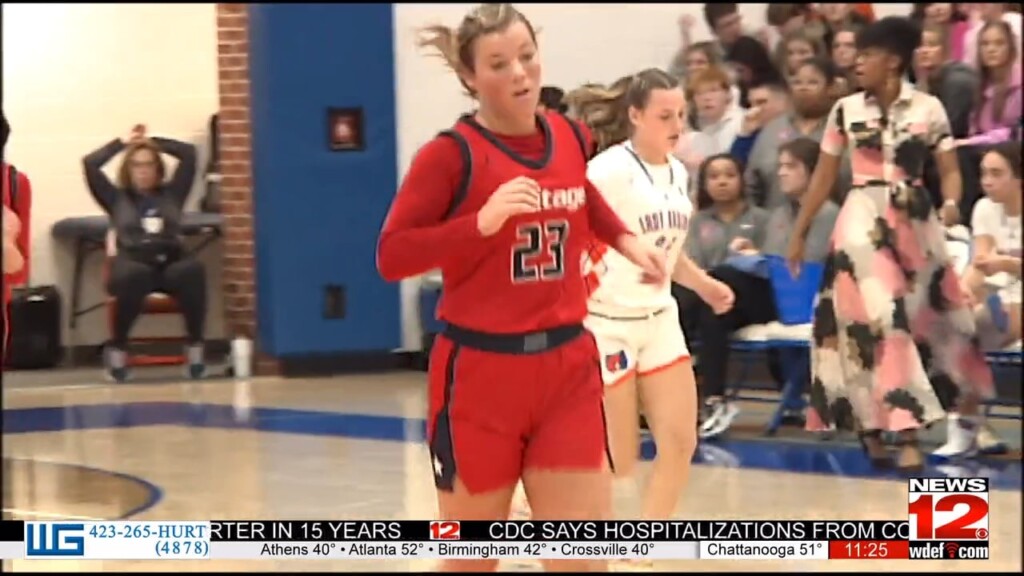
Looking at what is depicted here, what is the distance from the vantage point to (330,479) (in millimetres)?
5305

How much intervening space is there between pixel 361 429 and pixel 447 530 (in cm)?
214

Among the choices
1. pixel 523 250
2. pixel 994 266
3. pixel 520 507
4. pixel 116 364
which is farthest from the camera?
pixel 116 364

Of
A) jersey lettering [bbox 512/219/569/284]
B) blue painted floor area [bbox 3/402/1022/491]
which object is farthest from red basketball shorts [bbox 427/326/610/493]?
blue painted floor area [bbox 3/402/1022/491]

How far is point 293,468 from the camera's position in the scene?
18.3ft

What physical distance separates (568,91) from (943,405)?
2.06 meters

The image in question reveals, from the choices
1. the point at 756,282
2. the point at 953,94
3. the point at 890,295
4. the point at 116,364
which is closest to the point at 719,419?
the point at 756,282

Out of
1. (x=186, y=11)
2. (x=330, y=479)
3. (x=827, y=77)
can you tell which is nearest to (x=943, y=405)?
(x=827, y=77)

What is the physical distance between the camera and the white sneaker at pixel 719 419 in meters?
5.28

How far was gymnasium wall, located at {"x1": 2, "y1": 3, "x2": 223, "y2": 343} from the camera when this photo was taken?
5.24m

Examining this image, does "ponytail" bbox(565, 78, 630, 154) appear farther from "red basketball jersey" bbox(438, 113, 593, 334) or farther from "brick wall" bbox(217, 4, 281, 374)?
"brick wall" bbox(217, 4, 281, 374)

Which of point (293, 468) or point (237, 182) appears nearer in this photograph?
point (293, 468)

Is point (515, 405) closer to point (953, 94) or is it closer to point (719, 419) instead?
point (719, 419)

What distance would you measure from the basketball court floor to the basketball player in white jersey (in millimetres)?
323

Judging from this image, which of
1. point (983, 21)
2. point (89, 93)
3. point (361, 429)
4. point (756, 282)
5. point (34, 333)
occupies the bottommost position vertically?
point (361, 429)
